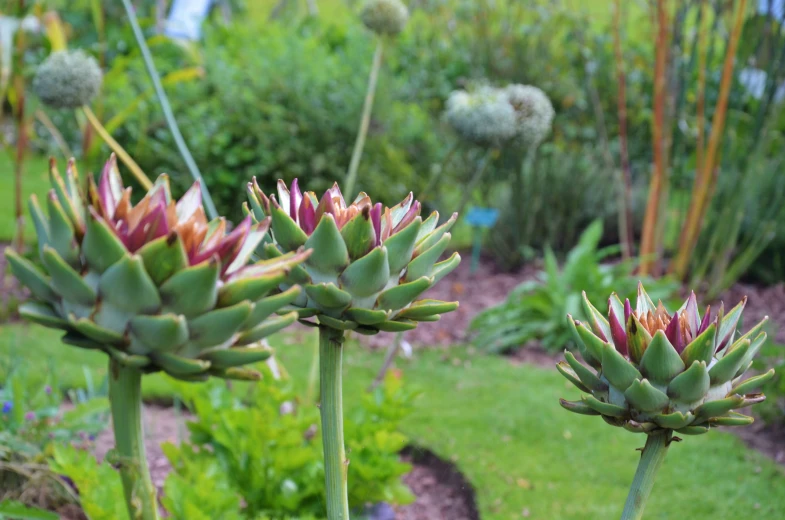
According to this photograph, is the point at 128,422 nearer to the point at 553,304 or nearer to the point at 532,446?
the point at 532,446

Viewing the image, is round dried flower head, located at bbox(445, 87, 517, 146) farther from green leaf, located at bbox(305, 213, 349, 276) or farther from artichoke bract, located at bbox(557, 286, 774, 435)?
green leaf, located at bbox(305, 213, 349, 276)

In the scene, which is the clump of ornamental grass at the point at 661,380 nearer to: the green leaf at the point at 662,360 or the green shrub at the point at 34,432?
the green leaf at the point at 662,360

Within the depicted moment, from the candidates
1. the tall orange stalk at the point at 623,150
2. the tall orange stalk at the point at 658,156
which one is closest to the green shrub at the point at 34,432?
the tall orange stalk at the point at 658,156

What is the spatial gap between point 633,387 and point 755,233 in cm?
486

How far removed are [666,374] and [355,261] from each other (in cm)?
43

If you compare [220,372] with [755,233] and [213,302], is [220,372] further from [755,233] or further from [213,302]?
[755,233]

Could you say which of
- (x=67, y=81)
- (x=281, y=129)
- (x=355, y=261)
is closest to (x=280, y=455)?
(x=355, y=261)

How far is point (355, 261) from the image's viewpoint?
0.94 meters

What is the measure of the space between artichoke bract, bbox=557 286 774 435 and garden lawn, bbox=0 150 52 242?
5.37 meters

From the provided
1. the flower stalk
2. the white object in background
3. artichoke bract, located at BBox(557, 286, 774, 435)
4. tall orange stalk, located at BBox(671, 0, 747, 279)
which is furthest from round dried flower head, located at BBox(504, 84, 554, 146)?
the white object in background

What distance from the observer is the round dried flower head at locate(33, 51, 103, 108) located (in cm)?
318

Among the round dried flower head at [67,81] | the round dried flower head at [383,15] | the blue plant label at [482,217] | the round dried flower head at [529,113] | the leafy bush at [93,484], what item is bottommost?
the blue plant label at [482,217]

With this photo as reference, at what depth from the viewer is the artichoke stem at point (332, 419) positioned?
0.97 metres

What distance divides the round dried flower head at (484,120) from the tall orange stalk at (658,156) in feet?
5.23
